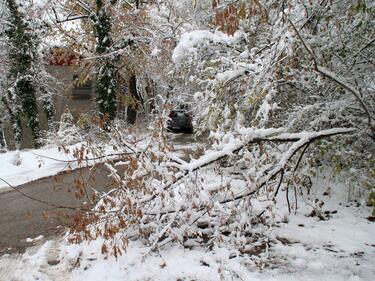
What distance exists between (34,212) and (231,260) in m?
4.99

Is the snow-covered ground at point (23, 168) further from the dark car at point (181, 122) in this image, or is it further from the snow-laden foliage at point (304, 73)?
the dark car at point (181, 122)

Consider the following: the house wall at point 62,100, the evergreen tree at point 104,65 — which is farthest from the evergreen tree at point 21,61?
the evergreen tree at point 104,65

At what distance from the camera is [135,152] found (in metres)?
5.83

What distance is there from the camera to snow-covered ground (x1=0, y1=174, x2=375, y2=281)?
17.0 ft

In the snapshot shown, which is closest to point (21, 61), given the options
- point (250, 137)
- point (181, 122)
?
point (181, 122)

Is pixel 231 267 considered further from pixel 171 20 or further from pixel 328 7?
pixel 171 20

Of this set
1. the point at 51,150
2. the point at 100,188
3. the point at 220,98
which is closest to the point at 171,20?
the point at 51,150

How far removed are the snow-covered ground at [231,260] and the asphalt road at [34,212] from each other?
0.53 meters

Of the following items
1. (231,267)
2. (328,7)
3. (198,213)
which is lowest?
(231,267)

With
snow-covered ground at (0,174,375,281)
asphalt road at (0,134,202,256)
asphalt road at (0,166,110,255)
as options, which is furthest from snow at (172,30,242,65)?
snow-covered ground at (0,174,375,281)

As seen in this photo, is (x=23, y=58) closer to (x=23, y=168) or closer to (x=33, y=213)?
(x=23, y=168)

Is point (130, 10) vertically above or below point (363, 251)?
above

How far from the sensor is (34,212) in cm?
855

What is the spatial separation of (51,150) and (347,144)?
1172 centimetres
